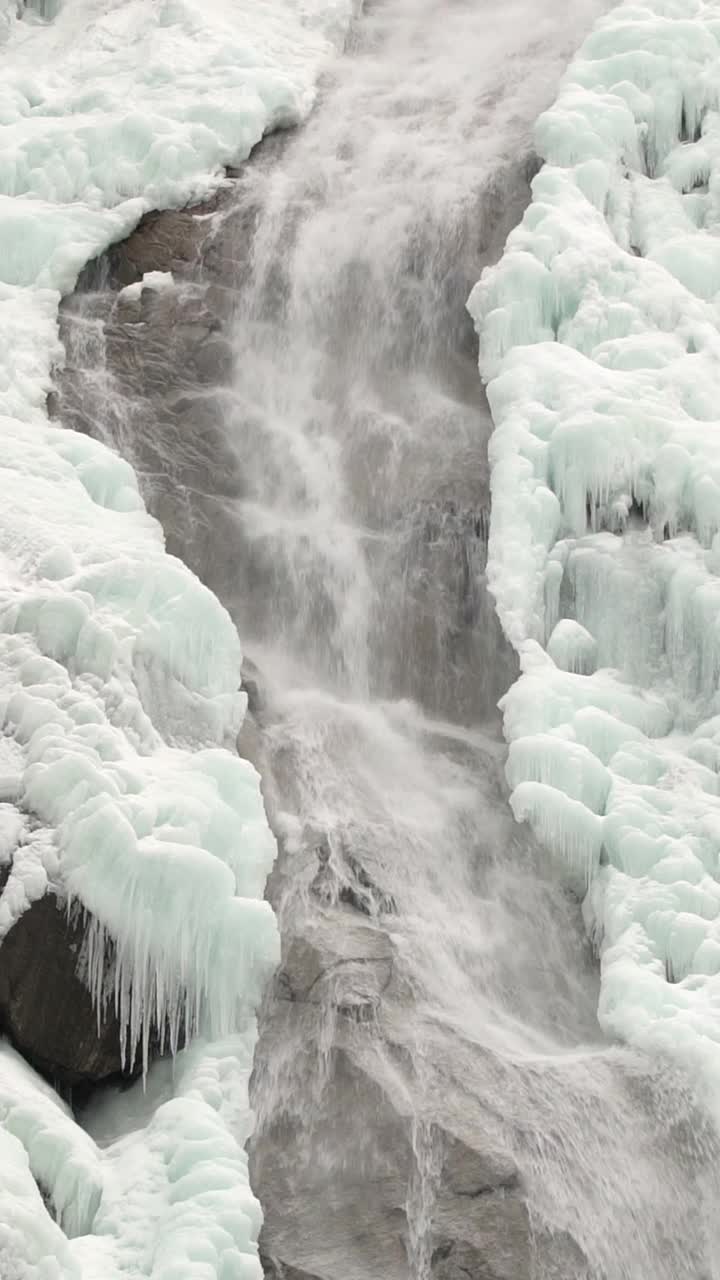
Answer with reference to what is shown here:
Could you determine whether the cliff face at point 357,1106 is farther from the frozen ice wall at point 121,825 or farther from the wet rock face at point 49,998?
the wet rock face at point 49,998

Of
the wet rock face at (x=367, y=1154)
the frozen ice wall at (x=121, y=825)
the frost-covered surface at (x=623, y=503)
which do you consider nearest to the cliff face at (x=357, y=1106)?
the wet rock face at (x=367, y=1154)

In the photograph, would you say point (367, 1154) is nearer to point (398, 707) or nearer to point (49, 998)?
point (49, 998)

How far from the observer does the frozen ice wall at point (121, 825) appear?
5.34 m

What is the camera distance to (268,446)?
8.78 m

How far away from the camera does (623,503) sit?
316 inches

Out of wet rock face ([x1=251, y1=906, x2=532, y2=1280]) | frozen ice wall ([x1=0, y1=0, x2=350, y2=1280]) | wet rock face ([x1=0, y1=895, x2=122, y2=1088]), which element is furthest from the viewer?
wet rock face ([x1=0, y1=895, x2=122, y2=1088])

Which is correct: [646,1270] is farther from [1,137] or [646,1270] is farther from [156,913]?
[1,137]

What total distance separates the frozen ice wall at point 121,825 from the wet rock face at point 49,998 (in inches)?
Result: 3.0

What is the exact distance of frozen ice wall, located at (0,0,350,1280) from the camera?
5340mm

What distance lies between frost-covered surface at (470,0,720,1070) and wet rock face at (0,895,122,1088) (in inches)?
80.8

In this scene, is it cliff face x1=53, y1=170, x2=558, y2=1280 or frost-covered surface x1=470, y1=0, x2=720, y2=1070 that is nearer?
cliff face x1=53, y1=170, x2=558, y2=1280

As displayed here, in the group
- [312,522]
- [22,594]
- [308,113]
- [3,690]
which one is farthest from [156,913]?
[308,113]

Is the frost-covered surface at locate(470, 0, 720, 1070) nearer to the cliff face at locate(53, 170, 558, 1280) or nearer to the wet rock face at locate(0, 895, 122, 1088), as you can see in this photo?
the cliff face at locate(53, 170, 558, 1280)

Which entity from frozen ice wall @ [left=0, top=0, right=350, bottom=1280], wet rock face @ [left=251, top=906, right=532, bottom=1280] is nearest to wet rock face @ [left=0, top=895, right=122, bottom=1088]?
frozen ice wall @ [left=0, top=0, right=350, bottom=1280]
